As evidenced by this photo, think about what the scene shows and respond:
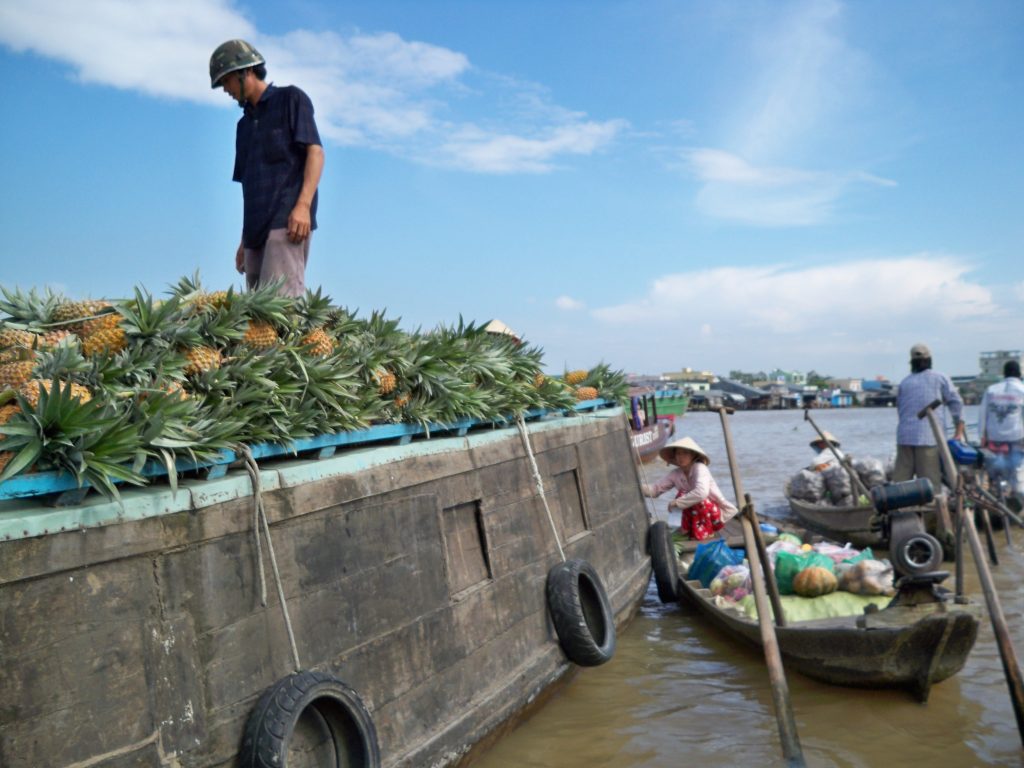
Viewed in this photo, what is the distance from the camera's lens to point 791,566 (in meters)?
7.24

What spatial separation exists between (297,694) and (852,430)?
52951mm

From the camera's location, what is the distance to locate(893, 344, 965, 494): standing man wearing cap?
32.6 feet

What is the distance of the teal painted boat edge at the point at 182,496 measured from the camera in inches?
105

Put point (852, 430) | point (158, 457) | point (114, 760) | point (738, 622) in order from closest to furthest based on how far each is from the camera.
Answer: point (114, 760) → point (158, 457) → point (738, 622) → point (852, 430)

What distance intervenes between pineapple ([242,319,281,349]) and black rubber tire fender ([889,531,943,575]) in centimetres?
424

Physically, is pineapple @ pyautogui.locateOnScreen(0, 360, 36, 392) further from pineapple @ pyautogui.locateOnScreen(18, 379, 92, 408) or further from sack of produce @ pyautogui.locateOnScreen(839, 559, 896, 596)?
sack of produce @ pyautogui.locateOnScreen(839, 559, 896, 596)

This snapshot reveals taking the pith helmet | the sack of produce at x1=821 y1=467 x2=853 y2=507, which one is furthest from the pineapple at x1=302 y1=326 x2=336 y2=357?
the sack of produce at x1=821 y1=467 x2=853 y2=507

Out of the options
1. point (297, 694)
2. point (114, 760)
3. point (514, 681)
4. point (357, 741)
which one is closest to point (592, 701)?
point (514, 681)

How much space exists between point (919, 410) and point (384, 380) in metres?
7.94

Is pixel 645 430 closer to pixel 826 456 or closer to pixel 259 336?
pixel 826 456

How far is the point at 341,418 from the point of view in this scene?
13.5 ft

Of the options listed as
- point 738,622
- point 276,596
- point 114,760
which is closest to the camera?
point 114,760

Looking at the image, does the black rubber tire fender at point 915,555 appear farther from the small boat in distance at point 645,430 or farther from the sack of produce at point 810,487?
the small boat in distance at point 645,430

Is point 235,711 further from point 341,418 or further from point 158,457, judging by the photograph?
point 341,418
